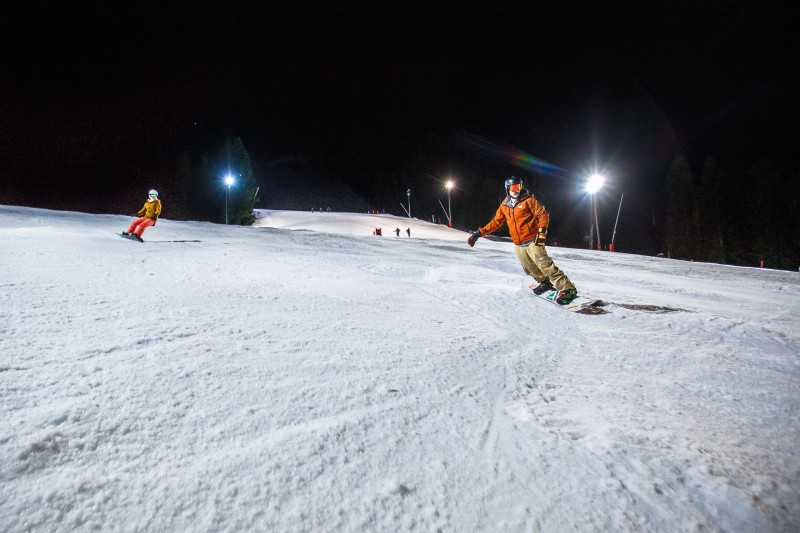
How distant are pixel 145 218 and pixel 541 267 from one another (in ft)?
32.8

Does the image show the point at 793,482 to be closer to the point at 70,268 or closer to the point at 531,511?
the point at 531,511

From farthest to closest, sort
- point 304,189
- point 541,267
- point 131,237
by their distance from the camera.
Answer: point 304,189
point 131,237
point 541,267

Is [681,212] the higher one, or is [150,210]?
[681,212]

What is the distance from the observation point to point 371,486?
1660 millimetres

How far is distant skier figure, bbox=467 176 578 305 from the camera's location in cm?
577

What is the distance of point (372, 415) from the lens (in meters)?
2.20

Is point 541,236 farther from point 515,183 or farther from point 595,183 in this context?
point 595,183

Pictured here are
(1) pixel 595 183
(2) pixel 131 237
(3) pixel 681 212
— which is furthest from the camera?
(3) pixel 681 212

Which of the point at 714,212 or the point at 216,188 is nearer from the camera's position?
the point at 714,212

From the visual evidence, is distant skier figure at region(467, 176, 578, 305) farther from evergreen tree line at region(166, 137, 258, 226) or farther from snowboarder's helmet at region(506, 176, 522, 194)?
evergreen tree line at region(166, 137, 258, 226)

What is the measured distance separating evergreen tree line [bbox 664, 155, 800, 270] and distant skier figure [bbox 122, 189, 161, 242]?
5495cm

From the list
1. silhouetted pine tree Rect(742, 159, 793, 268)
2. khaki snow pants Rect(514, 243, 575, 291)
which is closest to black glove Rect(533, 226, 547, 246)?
khaki snow pants Rect(514, 243, 575, 291)

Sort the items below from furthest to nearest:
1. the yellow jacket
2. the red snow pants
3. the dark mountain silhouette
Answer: the dark mountain silhouette
the yellow jacket
the red snow pants

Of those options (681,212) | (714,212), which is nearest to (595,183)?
(681,212)
